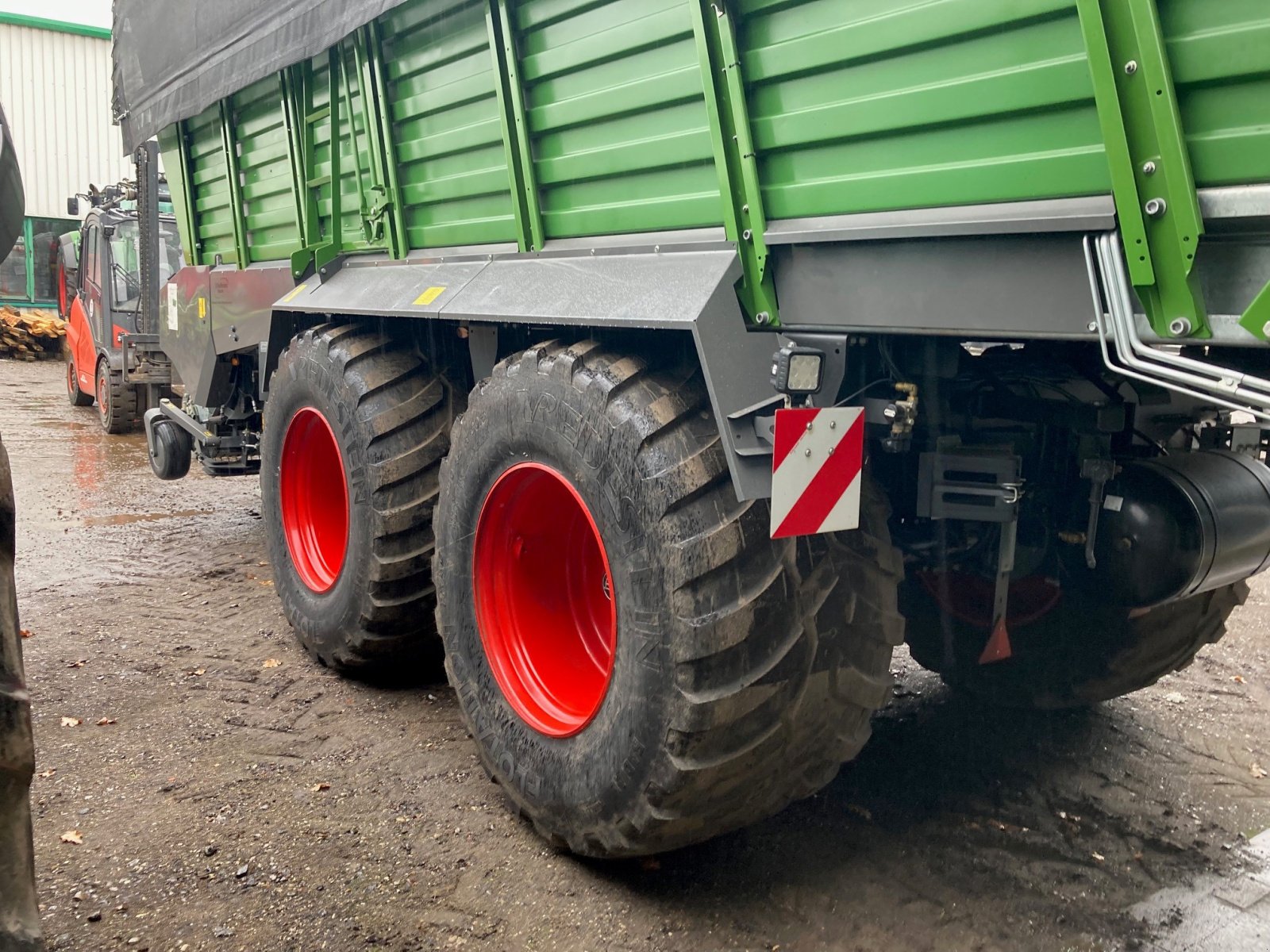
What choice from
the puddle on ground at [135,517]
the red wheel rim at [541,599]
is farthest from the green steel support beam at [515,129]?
the puddle on ground at [135,517]

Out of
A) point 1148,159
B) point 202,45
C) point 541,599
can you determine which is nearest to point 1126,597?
point 1148,159

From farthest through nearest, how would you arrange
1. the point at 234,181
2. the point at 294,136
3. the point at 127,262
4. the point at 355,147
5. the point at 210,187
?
the point at 127,262, the point at 210,187, the point at 234,181, the point at 294,136, the point at 355,147

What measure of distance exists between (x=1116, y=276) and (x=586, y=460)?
4.36 feet

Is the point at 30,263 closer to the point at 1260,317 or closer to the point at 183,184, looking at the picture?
the point at 183,184

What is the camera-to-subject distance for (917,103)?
2021mm

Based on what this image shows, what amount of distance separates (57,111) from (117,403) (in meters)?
12.7

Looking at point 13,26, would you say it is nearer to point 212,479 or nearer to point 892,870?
point 212,479

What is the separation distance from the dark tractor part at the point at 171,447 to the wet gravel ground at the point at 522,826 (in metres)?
2.10

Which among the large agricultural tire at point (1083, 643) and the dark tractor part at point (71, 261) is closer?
the large agricultural tire at point (1083, 643)

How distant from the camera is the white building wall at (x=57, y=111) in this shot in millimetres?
20172

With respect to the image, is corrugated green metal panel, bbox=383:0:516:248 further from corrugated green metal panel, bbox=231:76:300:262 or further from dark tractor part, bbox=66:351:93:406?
dark tractor part, bbox=66:351:93:406

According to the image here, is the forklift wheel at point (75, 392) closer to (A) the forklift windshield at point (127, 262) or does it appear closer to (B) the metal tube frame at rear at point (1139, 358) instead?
(A) the forklift windshield at point (127, 262)

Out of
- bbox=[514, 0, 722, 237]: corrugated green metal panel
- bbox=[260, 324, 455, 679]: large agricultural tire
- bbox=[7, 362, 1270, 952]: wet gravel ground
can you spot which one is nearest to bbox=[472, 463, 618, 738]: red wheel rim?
bbox=[7, 362, 1270, 952]: wet gravel ground

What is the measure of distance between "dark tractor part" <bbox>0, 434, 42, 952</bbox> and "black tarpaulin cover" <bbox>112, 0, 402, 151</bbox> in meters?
2.40
